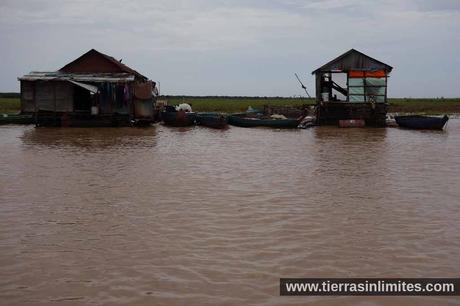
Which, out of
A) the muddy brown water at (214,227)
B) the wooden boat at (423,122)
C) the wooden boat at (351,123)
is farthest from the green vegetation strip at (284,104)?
the muddy brown water at (214,227)

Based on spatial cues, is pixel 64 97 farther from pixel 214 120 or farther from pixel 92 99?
pixel 214 120

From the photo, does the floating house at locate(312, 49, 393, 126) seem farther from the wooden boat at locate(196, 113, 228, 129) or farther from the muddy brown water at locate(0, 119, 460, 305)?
the muddy brown water at locate(0, 119, 460, 305)

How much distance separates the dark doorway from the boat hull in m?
7.95

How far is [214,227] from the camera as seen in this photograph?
586cm

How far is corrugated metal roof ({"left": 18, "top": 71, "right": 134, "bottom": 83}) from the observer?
23.0 meters

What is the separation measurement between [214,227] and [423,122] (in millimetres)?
21510

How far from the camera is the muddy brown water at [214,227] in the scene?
407cm

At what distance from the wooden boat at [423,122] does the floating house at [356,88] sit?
1.13 meters

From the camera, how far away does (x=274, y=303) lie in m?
3.76

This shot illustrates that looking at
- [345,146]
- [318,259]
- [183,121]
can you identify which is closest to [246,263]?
[318,259]

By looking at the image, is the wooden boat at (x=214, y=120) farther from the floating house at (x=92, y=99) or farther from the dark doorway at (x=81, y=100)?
the dark doorway at (x=81, y=100)

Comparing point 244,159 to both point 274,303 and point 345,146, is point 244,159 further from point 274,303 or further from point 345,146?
point 274,303

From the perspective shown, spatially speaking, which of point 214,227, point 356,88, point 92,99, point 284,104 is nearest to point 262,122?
point 356,88

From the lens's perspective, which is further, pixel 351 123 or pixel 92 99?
pixel 351 123
